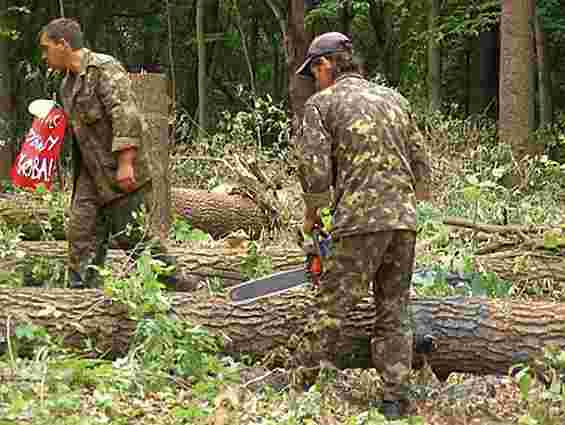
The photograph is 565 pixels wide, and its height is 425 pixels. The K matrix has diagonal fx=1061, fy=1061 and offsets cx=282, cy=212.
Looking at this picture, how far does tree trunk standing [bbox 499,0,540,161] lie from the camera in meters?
14.9

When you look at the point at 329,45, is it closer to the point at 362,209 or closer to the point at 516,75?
the point at 362,209

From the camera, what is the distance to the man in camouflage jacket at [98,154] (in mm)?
7320

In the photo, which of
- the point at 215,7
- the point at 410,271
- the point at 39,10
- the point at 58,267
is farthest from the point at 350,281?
the point at 215,7

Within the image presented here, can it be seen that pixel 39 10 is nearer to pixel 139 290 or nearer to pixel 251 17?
pixel 251 17

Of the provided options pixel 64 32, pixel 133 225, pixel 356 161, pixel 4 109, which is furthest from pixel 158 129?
pixel 4 109

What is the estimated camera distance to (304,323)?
6.31 m

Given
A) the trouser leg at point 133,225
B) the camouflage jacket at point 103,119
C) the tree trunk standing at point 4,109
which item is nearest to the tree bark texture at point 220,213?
the trouser leg at point 133,225

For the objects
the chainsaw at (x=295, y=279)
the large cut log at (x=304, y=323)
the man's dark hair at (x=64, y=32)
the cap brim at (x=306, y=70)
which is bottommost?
the large cut log at (x=304, y=323)

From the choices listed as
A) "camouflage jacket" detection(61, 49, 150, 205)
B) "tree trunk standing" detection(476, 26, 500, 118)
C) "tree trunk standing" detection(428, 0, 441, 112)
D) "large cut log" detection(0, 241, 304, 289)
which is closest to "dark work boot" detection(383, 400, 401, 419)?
"camouflage jacket" detection(61, 49, 150, 205)

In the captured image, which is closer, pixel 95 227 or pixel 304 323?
pixel 304 323

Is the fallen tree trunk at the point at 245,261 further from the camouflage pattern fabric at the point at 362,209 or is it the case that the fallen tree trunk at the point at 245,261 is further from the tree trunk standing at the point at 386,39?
the tree trunk standing at the point at 386,39

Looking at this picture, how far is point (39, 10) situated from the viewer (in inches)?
990

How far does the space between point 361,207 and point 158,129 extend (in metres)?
5.00

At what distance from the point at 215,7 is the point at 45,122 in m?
19.3
